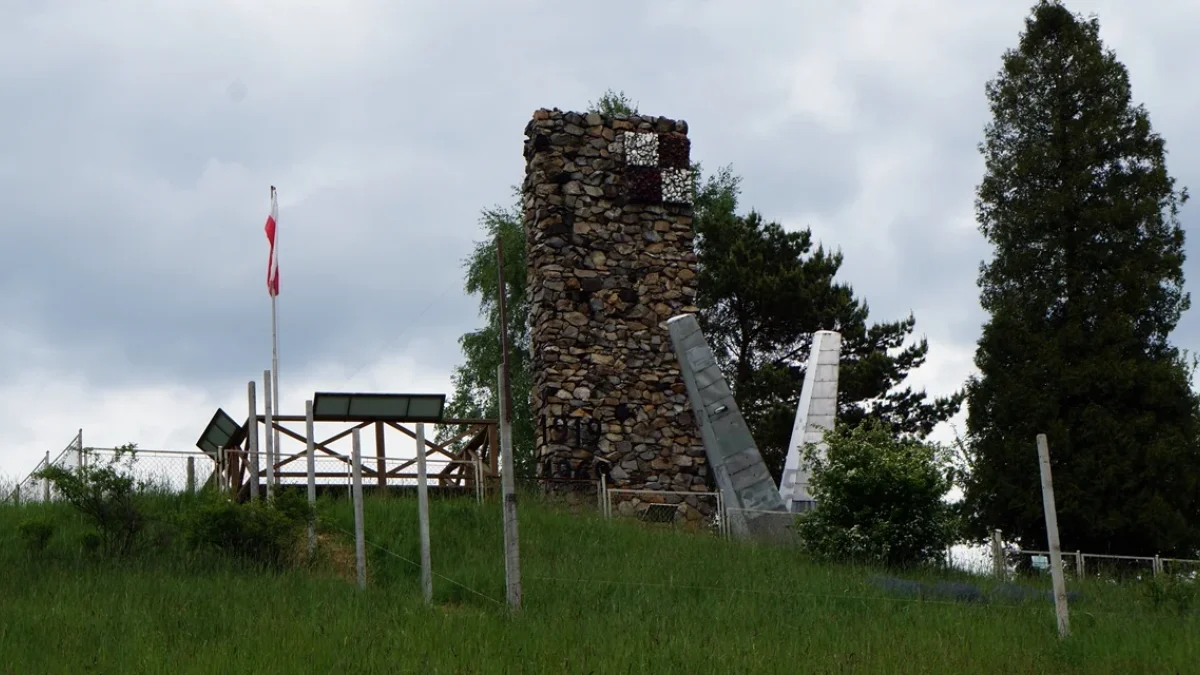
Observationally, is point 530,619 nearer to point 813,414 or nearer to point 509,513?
point 509,513

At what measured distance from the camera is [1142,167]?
2806 cm

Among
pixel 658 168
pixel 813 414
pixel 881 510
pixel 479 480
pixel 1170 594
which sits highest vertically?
pixel 658 168

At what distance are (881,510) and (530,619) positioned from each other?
26.8ft

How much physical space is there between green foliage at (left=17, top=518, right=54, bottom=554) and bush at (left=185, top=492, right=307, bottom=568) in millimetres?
1751

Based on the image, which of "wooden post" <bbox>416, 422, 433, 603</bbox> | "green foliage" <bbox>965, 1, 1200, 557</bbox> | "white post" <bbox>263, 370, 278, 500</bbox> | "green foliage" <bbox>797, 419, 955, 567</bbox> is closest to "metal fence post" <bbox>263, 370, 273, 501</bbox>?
"white post" <bbox>263, 370, 278, 500</bbox>

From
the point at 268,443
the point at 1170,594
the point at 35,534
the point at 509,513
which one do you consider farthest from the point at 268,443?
the point at 1170,594

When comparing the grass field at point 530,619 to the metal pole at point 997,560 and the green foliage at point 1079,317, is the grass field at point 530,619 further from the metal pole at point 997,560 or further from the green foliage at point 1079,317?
the green foliage at point 1079,317

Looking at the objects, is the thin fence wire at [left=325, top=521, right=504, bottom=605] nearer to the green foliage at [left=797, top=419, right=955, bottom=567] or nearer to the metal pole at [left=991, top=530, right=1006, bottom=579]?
the green foliage at [left=797, top=419, right=955, bottom=567]

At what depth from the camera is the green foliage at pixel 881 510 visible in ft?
65.9

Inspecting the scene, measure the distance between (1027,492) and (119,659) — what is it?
18.9 metres

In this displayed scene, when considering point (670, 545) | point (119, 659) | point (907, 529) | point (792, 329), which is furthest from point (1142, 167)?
point (119, 659)

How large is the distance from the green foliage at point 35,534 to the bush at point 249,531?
5.75 ft

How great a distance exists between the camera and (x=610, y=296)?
26.9 m

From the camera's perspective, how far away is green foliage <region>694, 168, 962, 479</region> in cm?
3256
